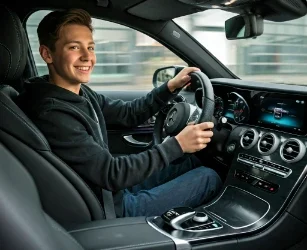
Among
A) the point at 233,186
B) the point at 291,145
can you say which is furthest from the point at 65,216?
the point at 291,145

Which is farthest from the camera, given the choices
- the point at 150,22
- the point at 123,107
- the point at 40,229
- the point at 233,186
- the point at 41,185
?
the point at 150,22

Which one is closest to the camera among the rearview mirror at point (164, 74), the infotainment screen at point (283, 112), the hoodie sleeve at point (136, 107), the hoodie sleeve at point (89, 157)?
the hoodie sleeve at point (89, 157)

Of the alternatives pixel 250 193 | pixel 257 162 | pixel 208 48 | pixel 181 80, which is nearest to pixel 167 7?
pixel 208 48

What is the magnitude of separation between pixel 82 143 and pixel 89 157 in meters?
0.06

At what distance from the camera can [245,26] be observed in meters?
2.19

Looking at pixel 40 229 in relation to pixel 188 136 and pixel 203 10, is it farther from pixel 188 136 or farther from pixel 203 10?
pixel 203 10

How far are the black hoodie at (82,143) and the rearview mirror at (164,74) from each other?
0.92m

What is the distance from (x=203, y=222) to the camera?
5.67 ft

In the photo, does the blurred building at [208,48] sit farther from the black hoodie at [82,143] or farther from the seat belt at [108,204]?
the seat belt at [108,204]

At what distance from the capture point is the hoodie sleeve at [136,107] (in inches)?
89.0

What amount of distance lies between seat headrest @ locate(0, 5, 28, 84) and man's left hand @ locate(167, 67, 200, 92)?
72cm

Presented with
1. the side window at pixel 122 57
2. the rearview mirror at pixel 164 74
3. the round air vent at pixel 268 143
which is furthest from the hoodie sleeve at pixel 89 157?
the side window at pixel 122 57

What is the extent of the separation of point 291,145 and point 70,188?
954 mm

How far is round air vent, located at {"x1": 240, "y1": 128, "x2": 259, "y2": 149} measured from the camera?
2065mm
